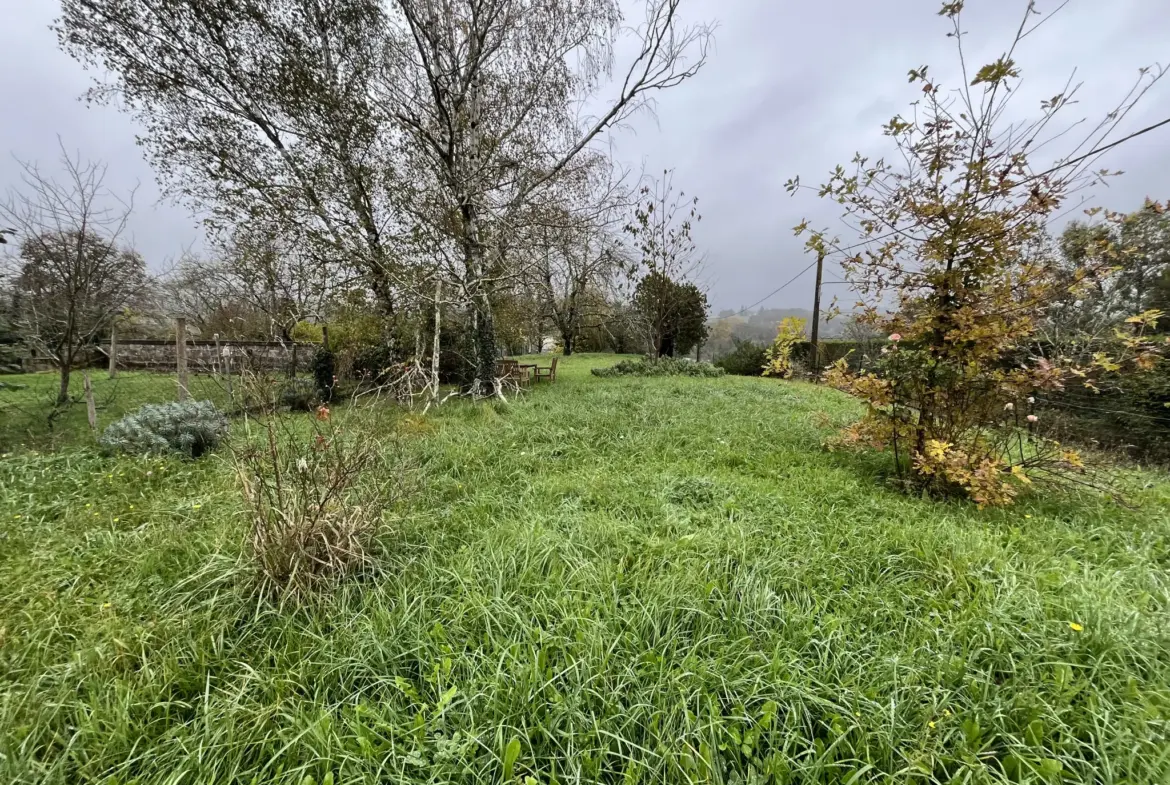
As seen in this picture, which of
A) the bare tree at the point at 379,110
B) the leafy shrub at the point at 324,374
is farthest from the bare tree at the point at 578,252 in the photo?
the leafy shrub at the point at 324,374

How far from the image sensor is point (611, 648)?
163 centimetres

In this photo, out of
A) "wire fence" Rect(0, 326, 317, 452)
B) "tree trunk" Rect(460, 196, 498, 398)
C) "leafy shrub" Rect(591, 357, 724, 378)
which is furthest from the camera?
"leafy shrub" Rect(591, 357, 724, 378)

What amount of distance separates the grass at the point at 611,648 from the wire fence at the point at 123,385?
3.91 feet

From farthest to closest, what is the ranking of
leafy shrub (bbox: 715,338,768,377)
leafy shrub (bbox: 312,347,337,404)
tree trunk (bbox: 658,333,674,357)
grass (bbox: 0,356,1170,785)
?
tree trunk (bbox: 658,333,674,357), leafy shrub (bbox: 715,338,768,377), leafy shrub (bbox: 312,347,337,404), grass (bbox: 0,356,1170,785)

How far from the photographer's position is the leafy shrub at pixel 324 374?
8719mm

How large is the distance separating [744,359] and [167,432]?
15.8 m

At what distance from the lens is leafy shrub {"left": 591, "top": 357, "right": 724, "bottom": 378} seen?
13.3 metres

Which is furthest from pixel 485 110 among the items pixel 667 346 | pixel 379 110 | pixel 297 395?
pixel 667 346

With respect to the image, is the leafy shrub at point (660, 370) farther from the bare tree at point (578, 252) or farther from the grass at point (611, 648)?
the grass at point (611, 648)

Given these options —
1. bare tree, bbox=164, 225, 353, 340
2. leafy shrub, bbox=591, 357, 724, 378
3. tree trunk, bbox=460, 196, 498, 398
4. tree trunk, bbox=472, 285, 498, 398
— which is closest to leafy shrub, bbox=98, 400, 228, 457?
bare tree, bbox=164, 225, 353, 340

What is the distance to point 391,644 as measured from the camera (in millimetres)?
1721

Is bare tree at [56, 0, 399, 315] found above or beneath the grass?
above

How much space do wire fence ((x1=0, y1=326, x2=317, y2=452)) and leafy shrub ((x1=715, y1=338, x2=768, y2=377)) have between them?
14.1 metres

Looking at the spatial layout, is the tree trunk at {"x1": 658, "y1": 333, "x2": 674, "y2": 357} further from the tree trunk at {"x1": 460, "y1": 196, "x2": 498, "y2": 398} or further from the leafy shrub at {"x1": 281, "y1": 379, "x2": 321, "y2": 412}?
the leafy shrub at {"x1": 281, "y1": 379, "x2": 321, "y2": 412}
